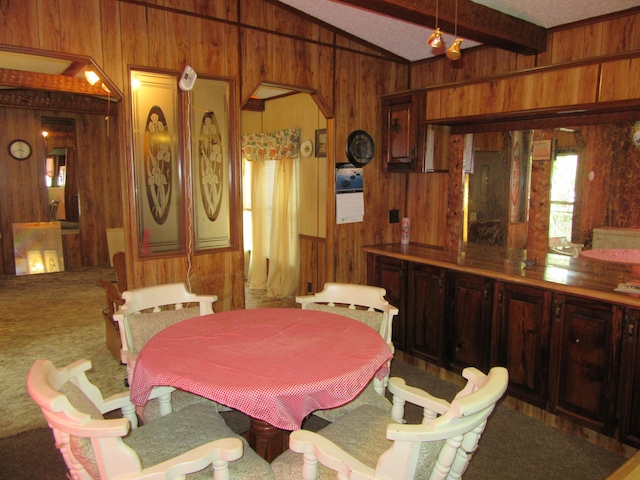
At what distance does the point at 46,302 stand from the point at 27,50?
404 centimetres

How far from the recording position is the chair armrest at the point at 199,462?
1.42 metres

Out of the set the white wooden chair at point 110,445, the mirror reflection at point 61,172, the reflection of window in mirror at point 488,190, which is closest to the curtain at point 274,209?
the reflection of window in mirror at point 488,190

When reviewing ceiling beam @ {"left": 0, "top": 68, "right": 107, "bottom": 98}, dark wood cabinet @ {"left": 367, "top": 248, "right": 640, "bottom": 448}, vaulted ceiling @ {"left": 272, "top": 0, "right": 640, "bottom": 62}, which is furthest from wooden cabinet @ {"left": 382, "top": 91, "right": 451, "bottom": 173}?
Answer: ceiling beam @ {"left": 0, "top": 68, "right": 107, "bottom": 98}

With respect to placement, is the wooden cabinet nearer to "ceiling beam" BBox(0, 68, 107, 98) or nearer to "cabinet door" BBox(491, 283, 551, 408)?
"cabinet door" BBox(491, 283, 551, 408)

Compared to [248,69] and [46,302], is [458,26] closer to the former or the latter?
[248,69]

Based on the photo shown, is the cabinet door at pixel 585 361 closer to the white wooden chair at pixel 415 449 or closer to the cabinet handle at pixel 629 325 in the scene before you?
the cabinet handle at pixel 629 325

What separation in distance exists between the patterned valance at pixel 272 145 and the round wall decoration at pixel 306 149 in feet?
0.25

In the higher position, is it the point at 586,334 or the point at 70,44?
the point at 70,44

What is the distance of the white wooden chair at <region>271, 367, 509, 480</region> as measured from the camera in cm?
136

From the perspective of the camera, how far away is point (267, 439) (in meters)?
2.16

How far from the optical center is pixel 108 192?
799 cm

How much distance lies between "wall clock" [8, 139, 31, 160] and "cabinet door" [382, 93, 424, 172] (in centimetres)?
602

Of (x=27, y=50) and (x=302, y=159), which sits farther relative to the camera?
(x=302, y=159)

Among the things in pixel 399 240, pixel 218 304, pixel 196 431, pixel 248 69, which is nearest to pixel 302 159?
pixel 399 240
